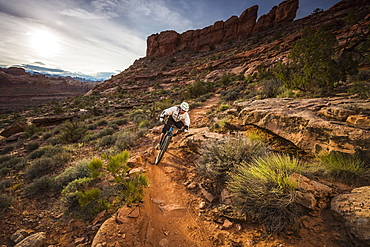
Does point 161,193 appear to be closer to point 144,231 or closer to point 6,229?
point 144,231

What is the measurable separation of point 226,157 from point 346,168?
→ 188 centimetres

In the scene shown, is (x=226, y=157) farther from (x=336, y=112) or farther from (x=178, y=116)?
(x=336, y=112)

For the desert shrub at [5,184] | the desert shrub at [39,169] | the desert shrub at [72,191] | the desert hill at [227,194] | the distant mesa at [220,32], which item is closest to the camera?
the desert hill at [227,194]

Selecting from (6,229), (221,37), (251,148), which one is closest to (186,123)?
(251,148)

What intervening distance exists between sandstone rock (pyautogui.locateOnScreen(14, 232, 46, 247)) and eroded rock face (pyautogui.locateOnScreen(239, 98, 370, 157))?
522 cm

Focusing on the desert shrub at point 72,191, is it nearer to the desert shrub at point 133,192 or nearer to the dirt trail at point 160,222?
the desert shrub at point 133,192

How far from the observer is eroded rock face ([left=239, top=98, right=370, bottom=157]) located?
8.31 ft

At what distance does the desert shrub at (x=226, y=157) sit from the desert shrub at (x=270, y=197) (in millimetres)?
570

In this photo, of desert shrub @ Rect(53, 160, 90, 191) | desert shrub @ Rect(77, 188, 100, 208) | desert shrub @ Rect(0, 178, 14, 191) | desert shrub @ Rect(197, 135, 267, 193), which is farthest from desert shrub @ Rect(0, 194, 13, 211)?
desert shrub @ Rect(197, 135, 267, 193)

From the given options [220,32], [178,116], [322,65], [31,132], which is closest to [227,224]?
[178,116]

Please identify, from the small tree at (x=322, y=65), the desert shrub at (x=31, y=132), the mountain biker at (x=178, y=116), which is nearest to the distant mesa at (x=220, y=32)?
the small tree at (x=322, y=65)

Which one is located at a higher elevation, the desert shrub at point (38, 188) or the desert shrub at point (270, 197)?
the desert shrub at point (270, 197)

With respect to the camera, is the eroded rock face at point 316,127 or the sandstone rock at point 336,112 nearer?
the eroded rock face at point 316,127

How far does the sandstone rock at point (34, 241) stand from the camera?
2115mm
